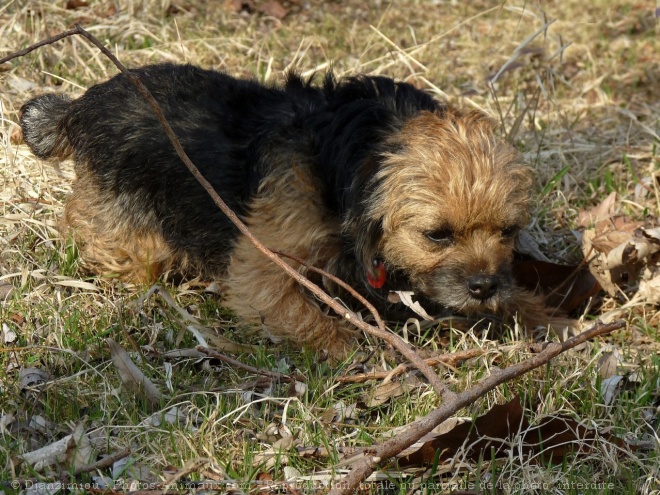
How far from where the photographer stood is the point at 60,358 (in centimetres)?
373

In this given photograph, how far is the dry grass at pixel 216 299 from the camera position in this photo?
3266 mm

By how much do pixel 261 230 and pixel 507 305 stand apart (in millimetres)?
1234

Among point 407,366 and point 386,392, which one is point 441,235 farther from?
point 386,392

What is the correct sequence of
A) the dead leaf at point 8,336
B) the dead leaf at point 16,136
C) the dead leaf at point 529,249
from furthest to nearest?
the dead leaf at point 16,136 < the dead leaf at point 529,249 < the dead leaf at point 8,336

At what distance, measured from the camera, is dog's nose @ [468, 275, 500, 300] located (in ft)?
12.4

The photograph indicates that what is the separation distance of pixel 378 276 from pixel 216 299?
3.07ft

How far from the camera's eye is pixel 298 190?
13.4 ft

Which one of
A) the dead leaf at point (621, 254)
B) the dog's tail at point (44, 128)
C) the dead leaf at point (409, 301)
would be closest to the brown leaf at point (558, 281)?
the dead leaf at point (621, 254)

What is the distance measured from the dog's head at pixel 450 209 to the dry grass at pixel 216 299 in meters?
0.35

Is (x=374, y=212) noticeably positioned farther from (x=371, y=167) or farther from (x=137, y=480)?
(x=137, y=480)

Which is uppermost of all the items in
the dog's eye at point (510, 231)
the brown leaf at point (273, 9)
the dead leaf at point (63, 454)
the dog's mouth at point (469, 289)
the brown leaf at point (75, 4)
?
the brown leaf at point (75, 4)

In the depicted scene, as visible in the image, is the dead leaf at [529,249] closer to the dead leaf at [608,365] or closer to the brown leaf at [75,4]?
the dead leaf at [608,365]

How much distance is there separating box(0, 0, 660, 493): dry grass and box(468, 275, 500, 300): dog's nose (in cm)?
25

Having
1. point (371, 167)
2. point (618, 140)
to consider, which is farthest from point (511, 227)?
point (618, 140)
